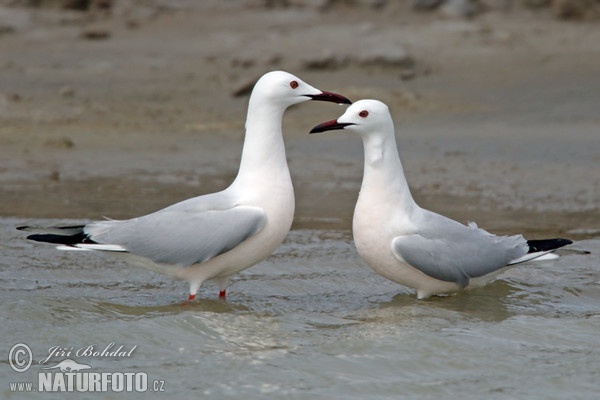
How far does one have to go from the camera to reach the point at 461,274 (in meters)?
7.30

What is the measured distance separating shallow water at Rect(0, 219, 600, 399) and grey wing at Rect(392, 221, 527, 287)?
0.74 feet

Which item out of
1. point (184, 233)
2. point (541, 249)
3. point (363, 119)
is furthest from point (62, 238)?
point (541, 249)

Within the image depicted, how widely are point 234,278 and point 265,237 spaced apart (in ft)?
3.60

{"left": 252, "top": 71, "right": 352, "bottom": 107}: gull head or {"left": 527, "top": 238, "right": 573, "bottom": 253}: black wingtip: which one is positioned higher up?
{"left": 252, "top": 71, "right": 352, "bottom": 107}: gull head

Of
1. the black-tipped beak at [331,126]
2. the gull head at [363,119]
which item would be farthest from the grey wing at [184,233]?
Answer: the gull head at [363,119]

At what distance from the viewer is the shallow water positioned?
6.05 m

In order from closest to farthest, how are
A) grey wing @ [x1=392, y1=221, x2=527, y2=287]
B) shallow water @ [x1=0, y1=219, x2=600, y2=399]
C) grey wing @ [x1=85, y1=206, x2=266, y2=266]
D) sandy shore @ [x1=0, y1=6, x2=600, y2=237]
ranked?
shallow water @ [x1=0, y1=219, x2=600, y2=399], grey wing @ [x1=85, y1=206, x2=266, y2=266], grey wing @ [x1=392, y1=221, x2=527, y2=287], sandy shore @ [x1=0, y1=6, x2=600, y2=237]

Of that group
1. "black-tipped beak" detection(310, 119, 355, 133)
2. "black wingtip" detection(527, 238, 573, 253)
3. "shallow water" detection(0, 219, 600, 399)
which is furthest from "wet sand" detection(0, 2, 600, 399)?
"black-tipped beak" detection(310, 119, 355, 133)

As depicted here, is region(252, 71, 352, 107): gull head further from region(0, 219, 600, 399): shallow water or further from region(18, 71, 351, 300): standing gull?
region(0, 219, 600, 399): shallow water

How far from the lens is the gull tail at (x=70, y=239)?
23.0 ft

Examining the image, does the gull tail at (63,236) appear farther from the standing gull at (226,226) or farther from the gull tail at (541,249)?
the gull tail at (541,249)

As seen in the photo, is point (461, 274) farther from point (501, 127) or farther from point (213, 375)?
point (501, 127)

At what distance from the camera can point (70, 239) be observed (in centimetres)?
708

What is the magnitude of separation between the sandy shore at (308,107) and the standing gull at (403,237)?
6.12 feet
